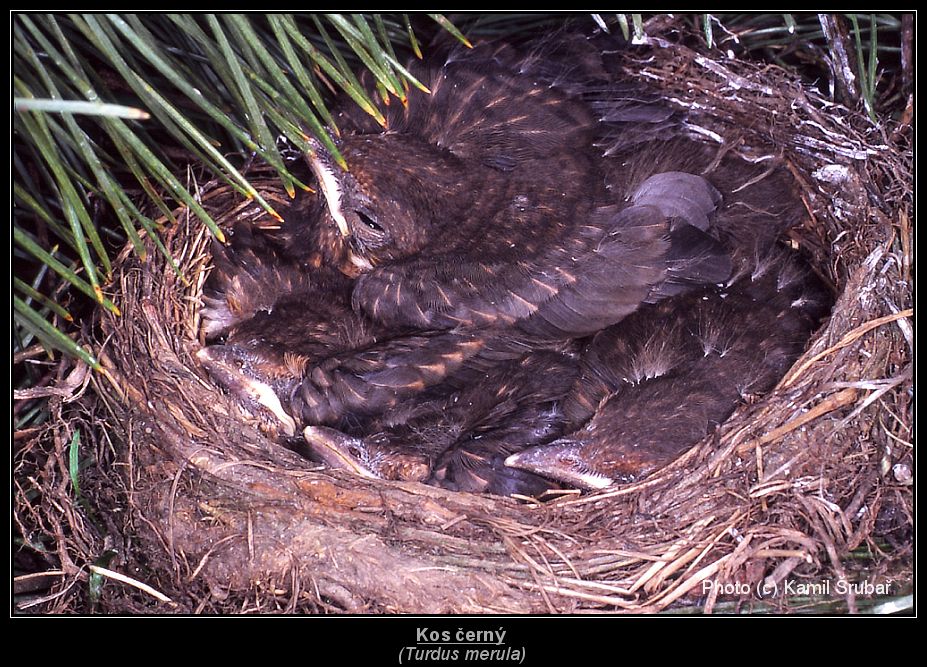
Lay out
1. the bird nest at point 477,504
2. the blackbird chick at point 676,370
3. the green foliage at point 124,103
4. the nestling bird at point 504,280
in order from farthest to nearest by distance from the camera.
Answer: the nestling bird at point 504,280, the blackbird chick at point 676,370, the bird nest at point 477,504, the green foliage at point 124,103

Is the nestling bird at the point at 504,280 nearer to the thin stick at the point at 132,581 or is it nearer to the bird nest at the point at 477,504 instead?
the bird nest at the point at 477,504

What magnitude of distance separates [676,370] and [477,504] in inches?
23.7

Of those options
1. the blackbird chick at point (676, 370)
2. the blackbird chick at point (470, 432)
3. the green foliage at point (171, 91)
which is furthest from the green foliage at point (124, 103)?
the blackbird chick at point (676, 370)

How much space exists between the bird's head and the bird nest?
47 centimetres

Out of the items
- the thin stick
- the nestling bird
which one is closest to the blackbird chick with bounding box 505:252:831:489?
the nestling bird

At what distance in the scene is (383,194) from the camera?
6.40 feet

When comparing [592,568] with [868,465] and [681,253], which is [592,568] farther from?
[681,253]

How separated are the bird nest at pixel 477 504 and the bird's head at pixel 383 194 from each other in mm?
472

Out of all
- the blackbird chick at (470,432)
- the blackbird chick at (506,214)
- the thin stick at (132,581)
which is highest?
the blackbird chick at (506,214)

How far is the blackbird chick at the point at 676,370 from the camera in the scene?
5.84ft

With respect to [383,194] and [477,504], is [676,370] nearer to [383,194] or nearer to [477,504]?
[477,504]

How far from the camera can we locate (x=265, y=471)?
5.65ft

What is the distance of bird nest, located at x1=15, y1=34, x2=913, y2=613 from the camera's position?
1.55 meters
